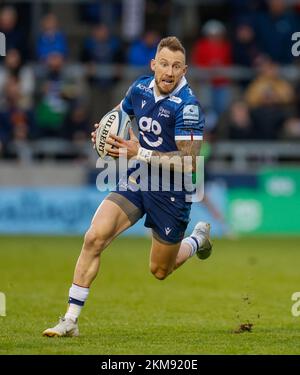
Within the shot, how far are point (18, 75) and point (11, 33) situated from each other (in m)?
0.96

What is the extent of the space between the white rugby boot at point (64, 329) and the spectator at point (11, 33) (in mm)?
13550

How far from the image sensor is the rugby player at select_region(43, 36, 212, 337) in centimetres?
930

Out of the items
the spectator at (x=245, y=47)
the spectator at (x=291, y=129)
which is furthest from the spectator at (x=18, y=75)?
the spectator at (x=291, y=129)

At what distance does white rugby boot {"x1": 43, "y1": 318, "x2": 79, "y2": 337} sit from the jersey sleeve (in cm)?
177

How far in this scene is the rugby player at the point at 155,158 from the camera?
9305mm

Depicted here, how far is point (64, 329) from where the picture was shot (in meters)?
9.17

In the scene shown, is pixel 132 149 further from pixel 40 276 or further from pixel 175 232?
pixel 40 276

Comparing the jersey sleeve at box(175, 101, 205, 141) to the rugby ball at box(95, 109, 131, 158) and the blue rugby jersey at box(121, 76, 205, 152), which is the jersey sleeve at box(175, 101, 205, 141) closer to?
the blue rugby jersey at box(121, 76, 205, 152)

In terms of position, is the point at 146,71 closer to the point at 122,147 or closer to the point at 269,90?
the point at 269,90

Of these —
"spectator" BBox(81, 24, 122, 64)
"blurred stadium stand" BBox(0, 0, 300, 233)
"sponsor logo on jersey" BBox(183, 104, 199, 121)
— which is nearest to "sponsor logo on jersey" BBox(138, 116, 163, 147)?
"sponsor logo on jersey" BBox(183, 104, 199, 121)

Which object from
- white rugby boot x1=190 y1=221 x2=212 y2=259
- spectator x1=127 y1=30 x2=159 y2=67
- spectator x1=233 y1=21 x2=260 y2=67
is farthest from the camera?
spectator x1=233 y1=21 x2=260 y2=67

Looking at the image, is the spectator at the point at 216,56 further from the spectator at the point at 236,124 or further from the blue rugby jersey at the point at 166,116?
the blue rugby jersey at the point at 166,116

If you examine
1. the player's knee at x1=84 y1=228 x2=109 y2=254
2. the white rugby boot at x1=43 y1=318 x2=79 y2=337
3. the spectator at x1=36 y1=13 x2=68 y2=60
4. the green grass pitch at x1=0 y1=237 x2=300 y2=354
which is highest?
the spectator at x1=36 y1=13 x2=68 y2=60

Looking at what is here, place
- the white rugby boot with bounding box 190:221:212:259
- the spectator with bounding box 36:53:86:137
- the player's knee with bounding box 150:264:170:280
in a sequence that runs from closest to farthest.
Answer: the player's knee with bounding box 150:264:170:280
the white rugby boot with bounding box 190:221:212:259
the spectator with bounding box 36:53:86:137
